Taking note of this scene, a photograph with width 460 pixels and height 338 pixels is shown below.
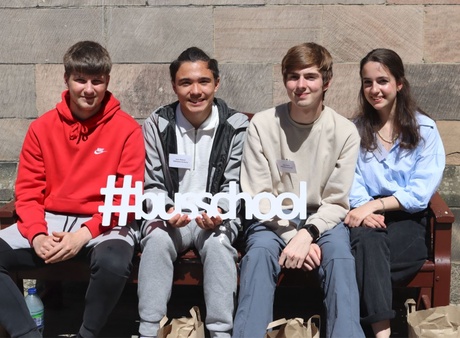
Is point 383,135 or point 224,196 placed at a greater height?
point 383,135

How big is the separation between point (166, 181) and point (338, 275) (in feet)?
3.84

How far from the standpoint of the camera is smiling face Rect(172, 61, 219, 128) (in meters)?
4.44

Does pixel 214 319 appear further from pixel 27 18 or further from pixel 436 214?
pixel 27 18

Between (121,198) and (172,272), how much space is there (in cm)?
50

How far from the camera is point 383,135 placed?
4.65 meters

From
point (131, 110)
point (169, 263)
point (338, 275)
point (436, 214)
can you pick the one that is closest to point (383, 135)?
A: point (436, 214)

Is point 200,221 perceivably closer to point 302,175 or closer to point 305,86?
point 302,175

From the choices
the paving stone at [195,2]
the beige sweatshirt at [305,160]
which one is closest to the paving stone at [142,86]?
the paving stone at [195,2]

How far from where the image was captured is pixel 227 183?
450 cm

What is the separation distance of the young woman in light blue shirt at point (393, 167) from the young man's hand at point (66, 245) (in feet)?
4.78

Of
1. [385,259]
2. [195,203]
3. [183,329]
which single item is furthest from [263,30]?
[183,329]

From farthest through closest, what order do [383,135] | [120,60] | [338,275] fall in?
1. [120,60]
2. [383,135]
3. [338,275]

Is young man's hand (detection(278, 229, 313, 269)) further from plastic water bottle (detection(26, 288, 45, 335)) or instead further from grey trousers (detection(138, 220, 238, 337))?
plastic water bottle (detection(26, 288, 45, 335))

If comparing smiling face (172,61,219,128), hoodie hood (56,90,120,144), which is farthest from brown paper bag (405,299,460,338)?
hoodie hood (56,90,120,144)
